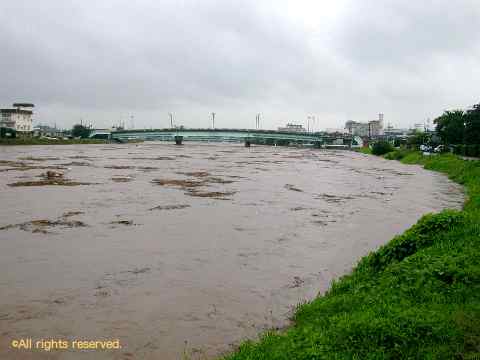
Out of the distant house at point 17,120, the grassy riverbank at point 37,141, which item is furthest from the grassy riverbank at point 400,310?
the distant house at point 17,120

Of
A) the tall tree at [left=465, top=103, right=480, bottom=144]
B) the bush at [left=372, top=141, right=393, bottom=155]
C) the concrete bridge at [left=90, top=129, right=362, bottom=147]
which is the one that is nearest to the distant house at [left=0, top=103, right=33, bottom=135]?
the concrete bridge at [left=90, top=129, right=362, bottom=147]

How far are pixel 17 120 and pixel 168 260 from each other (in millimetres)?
105368

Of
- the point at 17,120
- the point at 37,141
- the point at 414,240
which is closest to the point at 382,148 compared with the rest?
the point at 37,141

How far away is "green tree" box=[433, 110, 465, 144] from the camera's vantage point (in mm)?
53594

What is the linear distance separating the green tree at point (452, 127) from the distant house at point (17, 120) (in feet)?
269

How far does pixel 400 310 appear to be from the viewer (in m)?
5.52

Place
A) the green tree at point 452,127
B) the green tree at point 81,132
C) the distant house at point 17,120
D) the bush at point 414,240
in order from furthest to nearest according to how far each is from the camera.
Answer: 1. the green tree at point 81,132
2. the distant house at point 17,120
3. the green tree at point 452,127
4. the bush at point 414,240

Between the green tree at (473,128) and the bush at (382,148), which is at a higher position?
the green tree at (473,128)

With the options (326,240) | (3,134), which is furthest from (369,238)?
(3,134)

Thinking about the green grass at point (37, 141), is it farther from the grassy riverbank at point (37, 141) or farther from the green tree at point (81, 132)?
the green tree at point (81, 132)

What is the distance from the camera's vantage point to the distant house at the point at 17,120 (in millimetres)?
96062

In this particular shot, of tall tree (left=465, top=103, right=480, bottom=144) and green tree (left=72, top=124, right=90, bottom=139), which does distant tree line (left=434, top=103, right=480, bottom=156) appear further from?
green tree (left=72, top=124, right=90, bottom=139)

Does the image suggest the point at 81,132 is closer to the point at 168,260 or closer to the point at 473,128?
the point at 473,128

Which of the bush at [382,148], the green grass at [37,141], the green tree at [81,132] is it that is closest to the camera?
the green grass at [37,141]
